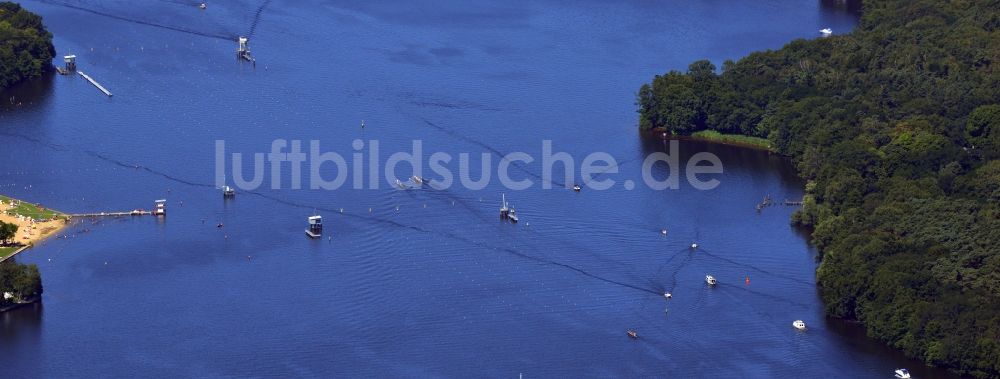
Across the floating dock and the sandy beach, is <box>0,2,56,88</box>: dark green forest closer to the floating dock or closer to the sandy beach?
the floating dock

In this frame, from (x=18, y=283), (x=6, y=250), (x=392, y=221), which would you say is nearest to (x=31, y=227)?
(x=6, y=250)

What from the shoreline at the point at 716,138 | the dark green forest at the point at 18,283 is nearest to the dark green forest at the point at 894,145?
the shoreline at the point at 716,138

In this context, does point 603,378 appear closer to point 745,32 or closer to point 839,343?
point 839,343

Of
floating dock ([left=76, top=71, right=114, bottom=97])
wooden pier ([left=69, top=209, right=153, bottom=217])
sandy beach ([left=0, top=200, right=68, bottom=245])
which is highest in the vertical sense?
floating dock ([left=76, top=71, right=114, bottom=97])

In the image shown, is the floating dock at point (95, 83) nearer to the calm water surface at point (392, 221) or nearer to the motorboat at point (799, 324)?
the calm water surface at point (392, 221)

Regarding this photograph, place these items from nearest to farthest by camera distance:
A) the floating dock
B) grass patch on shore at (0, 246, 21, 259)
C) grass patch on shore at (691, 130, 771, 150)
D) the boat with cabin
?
grass patch on shore at (0, 246, 21, 259) → the boat with cabin → grass patch on shore at (691, 130, 771, 150) → the floating dock

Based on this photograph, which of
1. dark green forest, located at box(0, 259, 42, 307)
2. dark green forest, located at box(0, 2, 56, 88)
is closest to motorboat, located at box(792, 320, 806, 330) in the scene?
dark green forest, located at box(0, 259, 42, 307)

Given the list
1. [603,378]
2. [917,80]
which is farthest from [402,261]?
[917,80]
